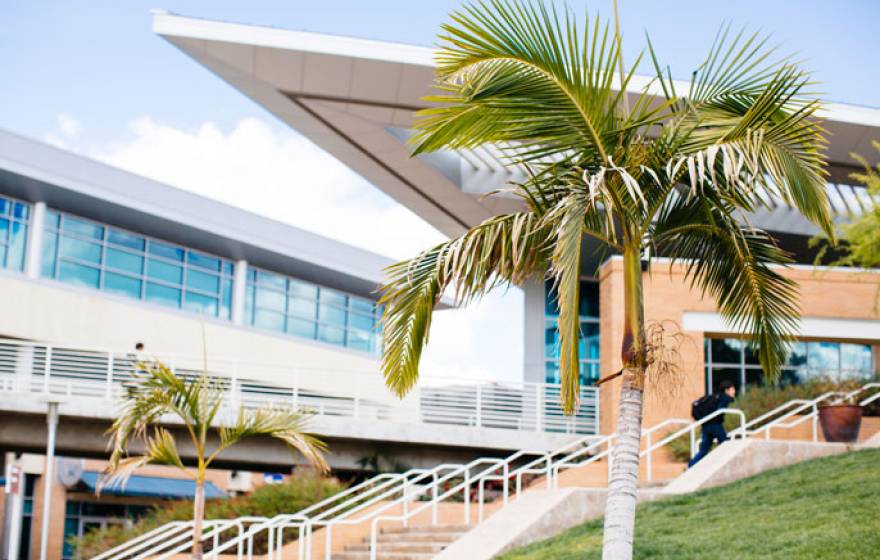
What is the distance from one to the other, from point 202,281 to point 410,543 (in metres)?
22.5

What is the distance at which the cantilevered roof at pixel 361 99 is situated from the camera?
24.6 meters

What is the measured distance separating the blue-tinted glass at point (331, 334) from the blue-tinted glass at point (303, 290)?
4.02ft

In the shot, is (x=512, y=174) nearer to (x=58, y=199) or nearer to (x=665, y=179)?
(x=58, y=199)

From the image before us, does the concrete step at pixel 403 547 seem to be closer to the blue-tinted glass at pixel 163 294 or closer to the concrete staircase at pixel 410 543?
the concrete staircase at pixel 410 543

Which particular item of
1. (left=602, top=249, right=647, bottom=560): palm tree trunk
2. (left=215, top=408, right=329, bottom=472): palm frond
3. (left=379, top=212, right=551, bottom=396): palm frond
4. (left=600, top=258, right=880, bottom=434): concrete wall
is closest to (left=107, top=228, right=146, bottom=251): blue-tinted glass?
(left=600, top=258, right=880, bottom=434): concrete wall

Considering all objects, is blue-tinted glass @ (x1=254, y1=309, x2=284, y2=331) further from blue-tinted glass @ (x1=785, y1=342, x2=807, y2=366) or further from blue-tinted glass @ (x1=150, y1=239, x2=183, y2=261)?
blue-tinted glass @ (x1=785, y1=342, x2=807, y2=366)

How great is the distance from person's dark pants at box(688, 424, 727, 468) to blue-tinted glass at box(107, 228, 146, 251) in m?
21.3

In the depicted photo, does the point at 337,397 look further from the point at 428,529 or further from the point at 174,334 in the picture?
the point at 428,529

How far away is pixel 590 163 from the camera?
31.8 ft

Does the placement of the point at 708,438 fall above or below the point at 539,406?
below

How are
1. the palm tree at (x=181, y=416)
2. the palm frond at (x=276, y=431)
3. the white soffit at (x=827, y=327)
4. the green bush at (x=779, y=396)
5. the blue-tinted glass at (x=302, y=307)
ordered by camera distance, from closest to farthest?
the palm tree at (x=181, y=416)
the palm frond at (x=276, y=431)
the green bush at (x=779, y=396)
the white soffit at (x=827, y=327)
the blue-tinted glass at (x=302, y=307)

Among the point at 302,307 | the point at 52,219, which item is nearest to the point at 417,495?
the point at 52,219

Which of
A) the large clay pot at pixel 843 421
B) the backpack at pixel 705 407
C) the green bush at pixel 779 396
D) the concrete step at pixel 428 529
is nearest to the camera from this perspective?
the concrete step at pixel 428 529

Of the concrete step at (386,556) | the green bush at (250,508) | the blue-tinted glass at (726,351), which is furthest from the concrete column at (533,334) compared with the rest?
the concrete step at (386,556)
